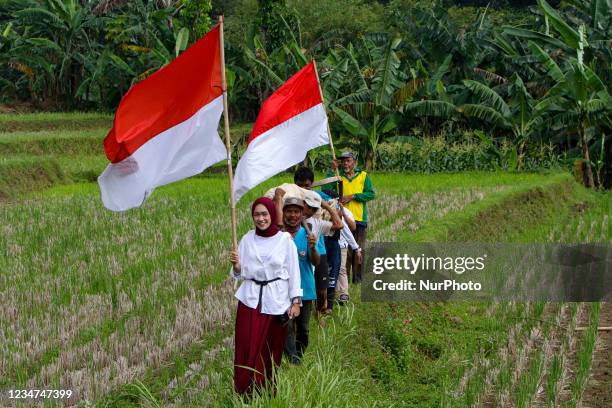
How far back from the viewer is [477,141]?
21.0 m

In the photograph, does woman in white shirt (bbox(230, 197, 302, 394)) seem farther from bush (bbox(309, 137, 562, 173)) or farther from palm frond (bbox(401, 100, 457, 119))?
palm frond (bbox(401, 100, 457, 119))

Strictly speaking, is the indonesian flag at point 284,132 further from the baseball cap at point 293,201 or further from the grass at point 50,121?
the grass at point 50,121

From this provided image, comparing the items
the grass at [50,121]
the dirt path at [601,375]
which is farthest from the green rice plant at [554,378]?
the grass at [50,121]

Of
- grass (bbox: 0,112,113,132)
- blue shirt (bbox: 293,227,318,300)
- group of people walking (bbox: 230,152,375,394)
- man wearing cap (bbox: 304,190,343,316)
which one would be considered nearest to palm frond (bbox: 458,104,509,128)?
grass (bbox: 0,112,113,132)

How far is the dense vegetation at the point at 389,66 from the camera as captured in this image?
61.1ft

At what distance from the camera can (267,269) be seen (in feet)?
16.2

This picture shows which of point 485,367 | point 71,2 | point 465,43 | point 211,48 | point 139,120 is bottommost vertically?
point 485,367

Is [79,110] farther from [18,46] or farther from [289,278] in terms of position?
[289,278]

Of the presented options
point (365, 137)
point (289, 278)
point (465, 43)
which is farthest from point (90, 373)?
point (465, 43)

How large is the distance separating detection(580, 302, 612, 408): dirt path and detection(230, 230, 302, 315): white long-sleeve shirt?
85.9 inches

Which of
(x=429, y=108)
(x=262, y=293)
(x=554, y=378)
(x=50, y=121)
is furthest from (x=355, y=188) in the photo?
(x=50, y=121)

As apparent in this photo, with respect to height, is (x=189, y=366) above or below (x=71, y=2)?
below

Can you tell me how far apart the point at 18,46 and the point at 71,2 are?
6.94 ft

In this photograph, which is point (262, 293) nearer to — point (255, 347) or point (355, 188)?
point (255, 347)
